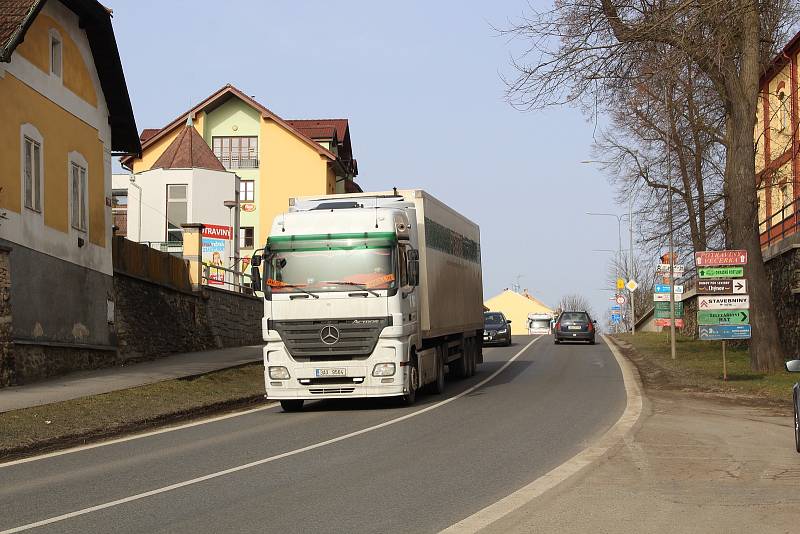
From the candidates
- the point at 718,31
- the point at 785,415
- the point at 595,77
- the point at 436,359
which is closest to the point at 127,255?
the point at 436,359

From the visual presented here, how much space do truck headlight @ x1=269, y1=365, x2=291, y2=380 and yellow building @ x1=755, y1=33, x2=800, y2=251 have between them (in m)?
23.6

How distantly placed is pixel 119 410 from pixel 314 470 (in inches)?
288

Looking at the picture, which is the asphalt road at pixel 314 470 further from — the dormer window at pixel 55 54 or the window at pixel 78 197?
the dormer window at pixel 55 54

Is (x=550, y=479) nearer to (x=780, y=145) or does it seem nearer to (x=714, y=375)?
(x=714, y=375)

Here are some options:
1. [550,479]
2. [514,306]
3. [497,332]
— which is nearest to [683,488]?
[550,479]

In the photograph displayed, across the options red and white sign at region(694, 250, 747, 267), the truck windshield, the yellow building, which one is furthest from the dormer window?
the yellow building

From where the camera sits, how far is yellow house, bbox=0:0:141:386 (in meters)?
22.5

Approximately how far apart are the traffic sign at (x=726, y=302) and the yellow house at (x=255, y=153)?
4660 centimetres

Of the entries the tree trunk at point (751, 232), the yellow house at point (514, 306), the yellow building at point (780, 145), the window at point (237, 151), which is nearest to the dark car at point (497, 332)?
the yellow building at point (780, 145)

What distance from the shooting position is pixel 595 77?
22.5 meters

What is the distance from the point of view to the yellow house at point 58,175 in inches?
886

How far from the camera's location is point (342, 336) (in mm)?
18000

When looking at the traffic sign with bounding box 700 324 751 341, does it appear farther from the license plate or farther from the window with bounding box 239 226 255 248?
the window with bounding box 239 226 255 248

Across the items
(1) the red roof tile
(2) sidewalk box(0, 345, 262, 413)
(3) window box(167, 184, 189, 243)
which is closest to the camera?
(2) sidewalk box(0, 345, 262, 413)
